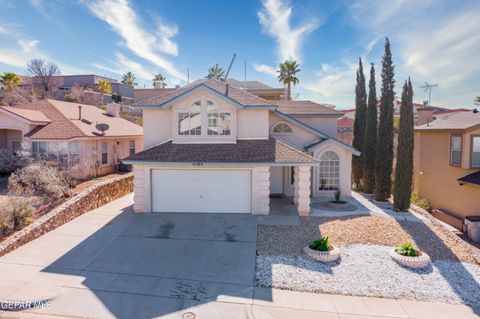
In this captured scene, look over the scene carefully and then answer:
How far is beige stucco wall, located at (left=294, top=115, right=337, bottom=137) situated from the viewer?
2035 centimetres

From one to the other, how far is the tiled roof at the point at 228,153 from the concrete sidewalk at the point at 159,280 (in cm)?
326

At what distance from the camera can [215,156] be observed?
14281mm

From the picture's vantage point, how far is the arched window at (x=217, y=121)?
15.5 m

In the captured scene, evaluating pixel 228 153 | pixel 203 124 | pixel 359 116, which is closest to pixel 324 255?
pixel 228 153

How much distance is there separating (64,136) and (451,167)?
26.6m

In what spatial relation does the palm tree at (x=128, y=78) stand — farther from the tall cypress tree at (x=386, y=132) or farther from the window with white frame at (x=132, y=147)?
the tall cypress tree at (x=386, y=132)

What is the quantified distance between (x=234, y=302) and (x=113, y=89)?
188ft

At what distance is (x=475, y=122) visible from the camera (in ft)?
58.6

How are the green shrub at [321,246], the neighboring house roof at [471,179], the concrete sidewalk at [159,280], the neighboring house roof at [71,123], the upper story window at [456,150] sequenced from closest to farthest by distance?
the concrete sidewalk at [159,280], the green shrub at [321,246], the neighboring house roof at [471,179], the upper story window at [456,150], the neighboring house roof at [71,123]

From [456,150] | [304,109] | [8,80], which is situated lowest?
[456,150]

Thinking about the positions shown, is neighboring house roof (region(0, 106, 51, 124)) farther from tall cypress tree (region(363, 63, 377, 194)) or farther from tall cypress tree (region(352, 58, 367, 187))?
tall cypress tree (region(363, 63, 377, 194))

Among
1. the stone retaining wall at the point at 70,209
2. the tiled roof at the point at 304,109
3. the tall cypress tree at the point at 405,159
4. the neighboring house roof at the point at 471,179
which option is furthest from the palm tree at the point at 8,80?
the neighboring house roof at the point at 471,179

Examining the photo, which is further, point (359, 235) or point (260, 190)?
point (260, 190)

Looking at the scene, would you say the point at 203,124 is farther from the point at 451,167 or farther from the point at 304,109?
the point at 451,167
